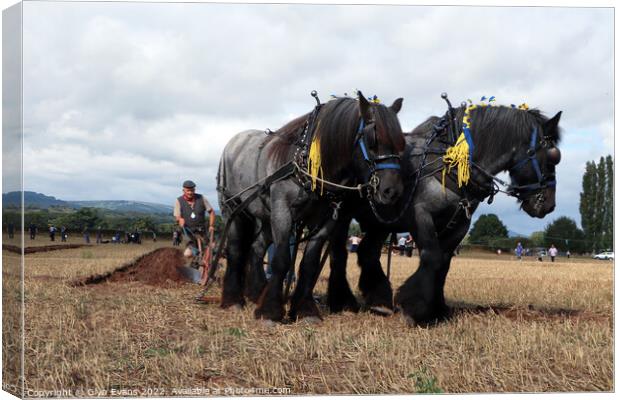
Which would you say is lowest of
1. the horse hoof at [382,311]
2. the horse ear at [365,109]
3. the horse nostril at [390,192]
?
the horse hoof at [382,311]

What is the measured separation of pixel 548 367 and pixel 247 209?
451cm

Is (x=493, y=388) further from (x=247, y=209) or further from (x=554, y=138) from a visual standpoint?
(x=247, y=209)

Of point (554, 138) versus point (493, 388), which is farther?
point (554, 138)

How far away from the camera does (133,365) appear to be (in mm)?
4855

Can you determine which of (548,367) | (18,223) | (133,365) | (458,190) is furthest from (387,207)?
(18,223)

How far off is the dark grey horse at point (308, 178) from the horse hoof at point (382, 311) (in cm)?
102

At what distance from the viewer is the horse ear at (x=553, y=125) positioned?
6.93 metres

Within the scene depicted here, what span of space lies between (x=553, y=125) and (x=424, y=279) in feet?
7.21

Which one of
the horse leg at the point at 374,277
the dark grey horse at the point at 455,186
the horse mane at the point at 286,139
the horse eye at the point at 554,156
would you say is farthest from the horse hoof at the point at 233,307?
the horse eye at the point at 554,156

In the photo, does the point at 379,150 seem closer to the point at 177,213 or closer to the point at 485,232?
the point at 177,213

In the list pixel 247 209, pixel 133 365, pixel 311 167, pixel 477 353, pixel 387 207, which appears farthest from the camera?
pixel 247 209

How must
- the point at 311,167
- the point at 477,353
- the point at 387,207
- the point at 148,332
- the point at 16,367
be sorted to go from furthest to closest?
the point at 387,207
the point at 311,167
the point at 148,332
the point at 477,353
the point at 16,367

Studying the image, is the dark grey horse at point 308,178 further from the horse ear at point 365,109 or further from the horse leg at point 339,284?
the horse leg at point 339,284

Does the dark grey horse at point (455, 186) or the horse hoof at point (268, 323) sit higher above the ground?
the dark grey horse at point (455, 186)
